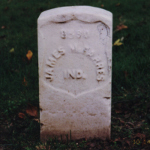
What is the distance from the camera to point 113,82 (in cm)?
374

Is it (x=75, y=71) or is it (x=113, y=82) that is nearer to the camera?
(x=75, y=71)

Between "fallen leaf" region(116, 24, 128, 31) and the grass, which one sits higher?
"fallen leaf" region(116, 24, 128, 31)

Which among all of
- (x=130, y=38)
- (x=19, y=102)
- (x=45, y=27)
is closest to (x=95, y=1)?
(x=130, y=38)

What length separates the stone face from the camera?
257 cm

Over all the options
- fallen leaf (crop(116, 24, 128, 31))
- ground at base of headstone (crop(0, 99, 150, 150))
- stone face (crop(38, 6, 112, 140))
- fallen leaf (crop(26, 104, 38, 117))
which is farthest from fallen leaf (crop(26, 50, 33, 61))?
stone face (crop(38, 6, 112, 140))

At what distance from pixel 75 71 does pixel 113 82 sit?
1185 millimetres

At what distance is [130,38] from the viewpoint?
15.0 ft

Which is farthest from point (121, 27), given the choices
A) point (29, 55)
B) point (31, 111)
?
point (31, 111)

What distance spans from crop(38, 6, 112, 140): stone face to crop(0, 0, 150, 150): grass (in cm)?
19

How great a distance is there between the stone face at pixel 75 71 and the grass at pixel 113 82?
7.3 inches

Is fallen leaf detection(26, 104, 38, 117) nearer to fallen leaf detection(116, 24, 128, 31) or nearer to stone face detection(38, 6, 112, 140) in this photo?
stone face detection(38, 6, 112, 140)

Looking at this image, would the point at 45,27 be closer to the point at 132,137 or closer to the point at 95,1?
the point at 132,137

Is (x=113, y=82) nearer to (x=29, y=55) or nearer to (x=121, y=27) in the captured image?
(x=29, y=55)

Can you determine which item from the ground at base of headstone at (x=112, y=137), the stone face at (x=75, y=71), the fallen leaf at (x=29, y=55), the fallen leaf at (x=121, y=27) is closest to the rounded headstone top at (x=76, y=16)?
the stone face at (x=75, y=71)
